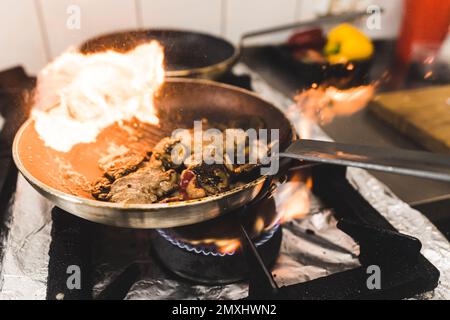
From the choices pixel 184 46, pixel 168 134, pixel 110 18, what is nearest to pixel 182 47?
pixel 184 46

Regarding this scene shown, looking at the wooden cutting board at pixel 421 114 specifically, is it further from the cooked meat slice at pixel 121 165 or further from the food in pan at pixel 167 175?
the cooked meat slice at pixel 121 165

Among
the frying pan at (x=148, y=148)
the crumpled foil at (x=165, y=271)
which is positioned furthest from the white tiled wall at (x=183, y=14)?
the crumpled foil at (x=165, y=271)

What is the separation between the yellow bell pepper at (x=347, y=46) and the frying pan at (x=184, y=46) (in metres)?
0.08

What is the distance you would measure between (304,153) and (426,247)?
470 mm

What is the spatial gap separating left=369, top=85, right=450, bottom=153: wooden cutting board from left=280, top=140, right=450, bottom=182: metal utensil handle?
68 centimetres

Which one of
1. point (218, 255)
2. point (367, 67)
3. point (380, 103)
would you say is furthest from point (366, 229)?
point (367, 67)

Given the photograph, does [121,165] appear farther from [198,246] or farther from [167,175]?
[198,246]

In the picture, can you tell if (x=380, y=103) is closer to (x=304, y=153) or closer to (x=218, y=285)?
(x=304, y=153)

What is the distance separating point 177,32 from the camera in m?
1.72

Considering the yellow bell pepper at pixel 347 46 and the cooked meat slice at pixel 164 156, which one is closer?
the cooked meat slice at pixel 164 156

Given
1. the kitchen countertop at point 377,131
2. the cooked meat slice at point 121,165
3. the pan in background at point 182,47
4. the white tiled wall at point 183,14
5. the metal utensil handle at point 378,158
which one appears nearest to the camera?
the metal utensil handle at point 378,158

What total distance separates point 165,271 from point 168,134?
0.45 m

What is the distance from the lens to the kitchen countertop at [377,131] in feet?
4.03

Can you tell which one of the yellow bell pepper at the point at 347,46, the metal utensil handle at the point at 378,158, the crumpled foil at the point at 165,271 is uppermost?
the metal utensil handle at the point at 378,158
